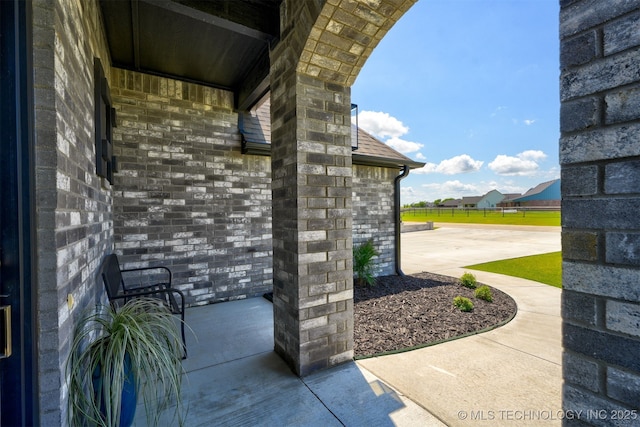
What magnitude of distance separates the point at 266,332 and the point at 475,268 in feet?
18.9

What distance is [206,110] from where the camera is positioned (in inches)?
167

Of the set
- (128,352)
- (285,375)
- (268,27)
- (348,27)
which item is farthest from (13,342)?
(268,27)

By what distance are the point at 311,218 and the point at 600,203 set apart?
6.01 feet

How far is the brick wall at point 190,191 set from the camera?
372 cm

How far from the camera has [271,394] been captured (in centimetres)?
213

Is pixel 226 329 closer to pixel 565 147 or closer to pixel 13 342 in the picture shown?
pixel 13 342

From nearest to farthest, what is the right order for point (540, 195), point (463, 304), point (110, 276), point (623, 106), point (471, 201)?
point (623, 106)
point (110, 276)
point (463, 304)
point (540, 195)
point (471, 201)

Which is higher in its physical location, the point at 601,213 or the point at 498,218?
the point at 601,213

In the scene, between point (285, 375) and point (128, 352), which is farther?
point (285, 375)

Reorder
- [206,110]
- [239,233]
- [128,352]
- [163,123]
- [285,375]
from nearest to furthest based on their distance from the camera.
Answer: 1. [128,352]
2. [285,375]
3. [163,123]
4. [206,110]
5. [239,233]

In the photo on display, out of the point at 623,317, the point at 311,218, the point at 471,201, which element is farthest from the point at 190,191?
the point at 471,201

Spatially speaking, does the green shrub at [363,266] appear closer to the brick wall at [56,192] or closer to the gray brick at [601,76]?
the brick wall at [56,192]

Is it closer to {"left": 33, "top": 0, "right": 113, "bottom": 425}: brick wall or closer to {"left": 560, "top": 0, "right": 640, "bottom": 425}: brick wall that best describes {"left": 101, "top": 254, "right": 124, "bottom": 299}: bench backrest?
{"left": 33, "top": 0, "right": 113, "bottom": 425}: brick wall

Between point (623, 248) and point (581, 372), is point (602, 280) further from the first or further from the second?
point (581, 372)
